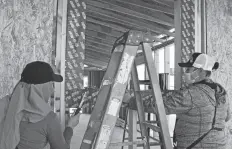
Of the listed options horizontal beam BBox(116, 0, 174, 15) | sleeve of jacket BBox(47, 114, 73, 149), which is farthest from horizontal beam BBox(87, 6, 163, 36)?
sleeve of jacket BBox(47, 114, 73, 149)

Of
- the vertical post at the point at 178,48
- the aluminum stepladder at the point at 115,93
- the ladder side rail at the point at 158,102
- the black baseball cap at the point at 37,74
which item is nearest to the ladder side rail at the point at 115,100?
the aluminum stepladder at the point at 115,93

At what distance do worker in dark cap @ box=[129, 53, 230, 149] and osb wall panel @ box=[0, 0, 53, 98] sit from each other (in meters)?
1.24

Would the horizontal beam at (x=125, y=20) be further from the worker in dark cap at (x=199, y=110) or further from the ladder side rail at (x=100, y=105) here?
the ladder side rail at (x=100, y=105)

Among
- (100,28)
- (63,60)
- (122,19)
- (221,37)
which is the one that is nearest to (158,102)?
(63,60)

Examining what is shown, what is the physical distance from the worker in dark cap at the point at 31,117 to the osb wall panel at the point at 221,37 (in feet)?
8.51

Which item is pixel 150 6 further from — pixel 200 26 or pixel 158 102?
pixel 158 102

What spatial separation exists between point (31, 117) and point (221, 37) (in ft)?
9.84

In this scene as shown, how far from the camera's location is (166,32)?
6.98 meters

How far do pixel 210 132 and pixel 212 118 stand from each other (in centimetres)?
12

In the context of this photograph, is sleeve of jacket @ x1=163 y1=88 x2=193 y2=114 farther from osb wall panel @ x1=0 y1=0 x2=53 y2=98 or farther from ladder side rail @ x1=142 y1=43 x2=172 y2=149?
osb wall panel @ x1=0 y1=0 x2=53 y2=98

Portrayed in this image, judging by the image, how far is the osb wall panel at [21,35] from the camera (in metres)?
2.64

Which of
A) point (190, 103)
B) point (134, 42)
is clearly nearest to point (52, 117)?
point (134, 42)

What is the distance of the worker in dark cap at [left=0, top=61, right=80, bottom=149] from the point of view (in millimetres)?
1675

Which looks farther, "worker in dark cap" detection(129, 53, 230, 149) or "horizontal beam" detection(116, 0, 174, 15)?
"horizontal beam" detection(116, 0, 174, 15)
